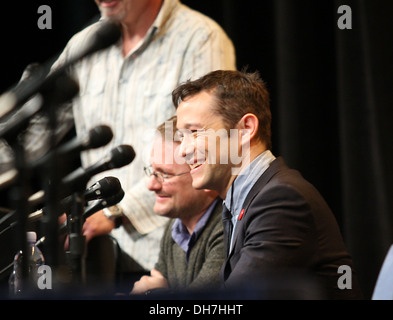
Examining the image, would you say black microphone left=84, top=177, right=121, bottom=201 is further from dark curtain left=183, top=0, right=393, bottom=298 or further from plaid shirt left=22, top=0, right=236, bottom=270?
dark curtain left=183, top=0, right=393, bottom=298

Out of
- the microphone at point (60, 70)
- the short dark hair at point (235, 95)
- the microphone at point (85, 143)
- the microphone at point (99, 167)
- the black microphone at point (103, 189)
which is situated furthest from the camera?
the short dark hair at point (235, 95)

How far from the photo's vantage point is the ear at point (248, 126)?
1829 millimetres

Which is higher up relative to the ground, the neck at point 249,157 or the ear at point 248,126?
the ear at point 248,126

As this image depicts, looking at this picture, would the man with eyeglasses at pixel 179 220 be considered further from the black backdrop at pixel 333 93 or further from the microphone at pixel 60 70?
the microphone at pixel 60 70

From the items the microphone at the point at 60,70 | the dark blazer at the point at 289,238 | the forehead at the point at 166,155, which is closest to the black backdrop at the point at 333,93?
the forehead at the point at 166,155

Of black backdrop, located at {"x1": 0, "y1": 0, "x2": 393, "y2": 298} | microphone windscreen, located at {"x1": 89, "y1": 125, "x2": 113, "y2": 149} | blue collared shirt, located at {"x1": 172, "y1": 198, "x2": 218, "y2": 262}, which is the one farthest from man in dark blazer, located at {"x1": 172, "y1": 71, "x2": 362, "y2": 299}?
black backdrop, located at {"x1": 0, "y1": 0, "x2": 393, "y2": 298}

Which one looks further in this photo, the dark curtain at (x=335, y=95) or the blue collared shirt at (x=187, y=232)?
the dark curtain at (x=335, y=95)

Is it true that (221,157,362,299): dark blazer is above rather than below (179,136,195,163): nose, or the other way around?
below

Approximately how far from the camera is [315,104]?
104 inches

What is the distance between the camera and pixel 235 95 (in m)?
1.87

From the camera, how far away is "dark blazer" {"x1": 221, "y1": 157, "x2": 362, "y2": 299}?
1498 mm

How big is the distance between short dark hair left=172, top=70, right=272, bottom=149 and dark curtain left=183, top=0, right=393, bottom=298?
73 cm

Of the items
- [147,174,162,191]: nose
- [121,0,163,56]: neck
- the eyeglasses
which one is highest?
[121,0,163,56]: neck
